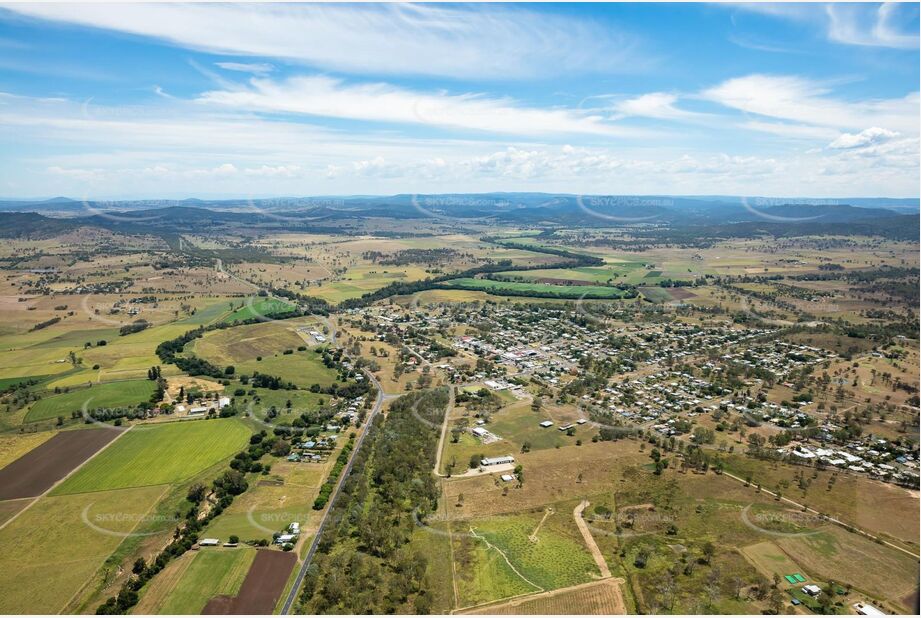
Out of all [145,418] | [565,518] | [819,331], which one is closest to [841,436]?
[565,518]

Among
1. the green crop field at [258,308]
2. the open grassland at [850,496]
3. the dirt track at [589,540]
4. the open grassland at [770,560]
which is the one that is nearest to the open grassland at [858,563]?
the open grassland at [770,560]

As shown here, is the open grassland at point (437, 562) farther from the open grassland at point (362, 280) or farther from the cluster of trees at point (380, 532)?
the open grassland at point (362, 280)

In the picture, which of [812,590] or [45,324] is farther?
[45,324]

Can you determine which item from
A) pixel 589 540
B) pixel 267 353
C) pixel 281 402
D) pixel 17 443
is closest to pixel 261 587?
pixel 589 540

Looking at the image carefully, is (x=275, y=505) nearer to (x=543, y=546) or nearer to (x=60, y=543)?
(x=60, y=543)

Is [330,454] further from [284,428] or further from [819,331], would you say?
[819,331]
